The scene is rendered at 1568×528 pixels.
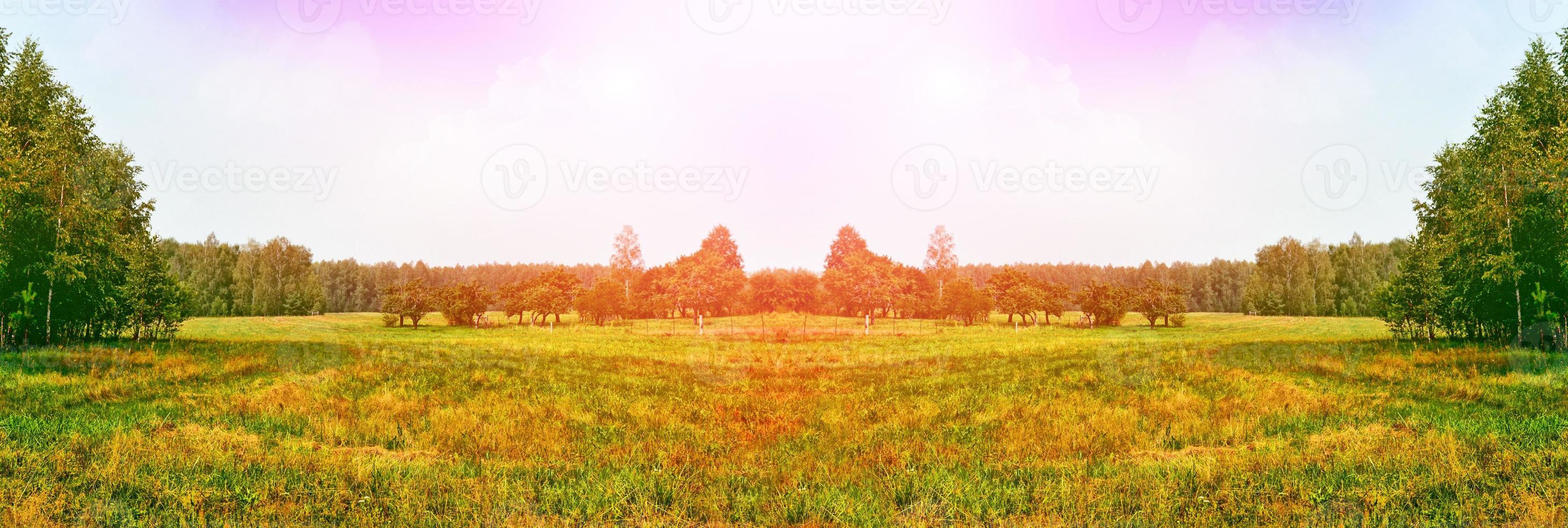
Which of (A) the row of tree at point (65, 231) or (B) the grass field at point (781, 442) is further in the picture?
(A) the row of tree at point (65, 231)

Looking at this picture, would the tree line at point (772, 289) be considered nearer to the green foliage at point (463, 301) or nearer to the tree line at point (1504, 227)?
the green foliage at point (463, 301)

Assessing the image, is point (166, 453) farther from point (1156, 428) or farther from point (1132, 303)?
point (1132, 303)

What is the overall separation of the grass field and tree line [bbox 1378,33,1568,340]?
19.5 feet

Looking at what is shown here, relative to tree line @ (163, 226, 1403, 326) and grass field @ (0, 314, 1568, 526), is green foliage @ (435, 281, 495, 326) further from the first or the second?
grass field @ (0, 314, 1568, 526)

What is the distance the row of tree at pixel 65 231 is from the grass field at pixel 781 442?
158 inches

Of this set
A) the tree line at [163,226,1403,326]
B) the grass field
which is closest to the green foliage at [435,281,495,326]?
the tree line at [163,226,1403,326]

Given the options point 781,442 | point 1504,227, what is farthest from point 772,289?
point 1504,227

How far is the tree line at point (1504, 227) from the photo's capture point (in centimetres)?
2920

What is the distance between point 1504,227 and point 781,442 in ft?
119

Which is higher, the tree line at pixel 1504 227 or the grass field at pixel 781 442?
the tree line at pixel 1504 227

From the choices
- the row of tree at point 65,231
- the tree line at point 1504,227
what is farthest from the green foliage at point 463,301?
the tree line at point 1504,227

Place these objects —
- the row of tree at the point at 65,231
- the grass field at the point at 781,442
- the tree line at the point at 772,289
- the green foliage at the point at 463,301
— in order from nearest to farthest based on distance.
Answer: the grass field at the point at 781,442 → the row of tree at the point at 65,231 → the tree line at the point at 772,289 → the green foliage at the point at 463,301

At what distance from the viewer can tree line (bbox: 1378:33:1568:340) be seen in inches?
1150

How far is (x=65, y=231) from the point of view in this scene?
27.7 metres
